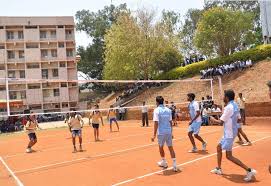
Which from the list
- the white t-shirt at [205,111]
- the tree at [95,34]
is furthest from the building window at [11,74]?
the white t-shirt at [205,111]

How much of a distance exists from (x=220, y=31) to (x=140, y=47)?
9.95 meters

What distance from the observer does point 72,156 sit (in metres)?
14.2

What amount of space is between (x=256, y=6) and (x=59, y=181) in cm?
5772

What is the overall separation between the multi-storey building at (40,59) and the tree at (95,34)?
6930 mm

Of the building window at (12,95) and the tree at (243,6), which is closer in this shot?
the building window at (12,95)

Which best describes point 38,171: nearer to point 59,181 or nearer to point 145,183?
point 59,181

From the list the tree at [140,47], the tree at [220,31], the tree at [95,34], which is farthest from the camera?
the tree at [95,34]

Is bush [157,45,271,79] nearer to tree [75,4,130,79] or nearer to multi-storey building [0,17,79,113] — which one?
multi-storey building [0,17,79,113]

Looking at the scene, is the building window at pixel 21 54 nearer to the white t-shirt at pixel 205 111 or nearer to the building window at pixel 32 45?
the building window at pixel 32 45

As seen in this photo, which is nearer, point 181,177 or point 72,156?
point 181,177

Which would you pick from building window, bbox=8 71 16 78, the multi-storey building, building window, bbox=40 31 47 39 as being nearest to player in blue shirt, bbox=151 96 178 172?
the multi-storey building

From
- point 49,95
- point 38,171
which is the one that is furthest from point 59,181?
point 49,95

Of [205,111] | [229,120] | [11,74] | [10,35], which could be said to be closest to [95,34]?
[10,35]

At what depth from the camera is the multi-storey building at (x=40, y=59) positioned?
5809 centimetres
